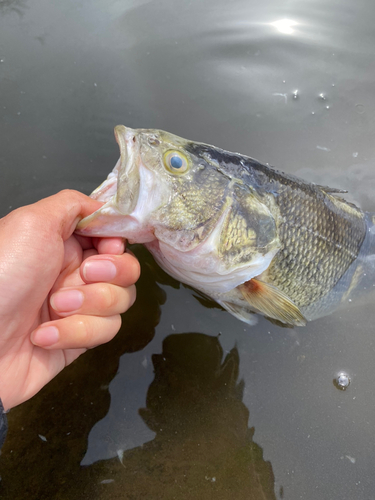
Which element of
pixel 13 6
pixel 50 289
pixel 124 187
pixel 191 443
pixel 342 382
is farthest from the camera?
pixel 13 6

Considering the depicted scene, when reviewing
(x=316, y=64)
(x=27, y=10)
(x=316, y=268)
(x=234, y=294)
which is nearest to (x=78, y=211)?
(x=234, y=294)

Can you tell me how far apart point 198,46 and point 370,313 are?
2503 mm

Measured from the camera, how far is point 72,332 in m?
1.37

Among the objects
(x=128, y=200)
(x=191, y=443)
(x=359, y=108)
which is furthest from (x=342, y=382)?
(x=359, y=108)

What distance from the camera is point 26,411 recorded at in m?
1.80

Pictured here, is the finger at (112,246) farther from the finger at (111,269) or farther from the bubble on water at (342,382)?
the bubble on water at (342,382)

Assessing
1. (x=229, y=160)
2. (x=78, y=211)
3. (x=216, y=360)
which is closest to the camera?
(x=78, y=211)

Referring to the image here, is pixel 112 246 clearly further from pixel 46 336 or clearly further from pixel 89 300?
pixel 46 336

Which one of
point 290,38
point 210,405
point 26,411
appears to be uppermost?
point 290,38

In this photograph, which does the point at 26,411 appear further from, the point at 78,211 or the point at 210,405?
the point at 78,211

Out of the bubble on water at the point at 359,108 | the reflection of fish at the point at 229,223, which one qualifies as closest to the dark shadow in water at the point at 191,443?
the reflection of fish at the point at 229,223

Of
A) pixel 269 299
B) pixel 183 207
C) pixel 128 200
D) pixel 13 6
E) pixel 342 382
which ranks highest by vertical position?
pixel 13 6

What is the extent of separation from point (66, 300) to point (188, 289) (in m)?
0.98

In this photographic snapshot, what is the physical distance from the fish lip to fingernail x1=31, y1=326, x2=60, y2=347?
585 mm
